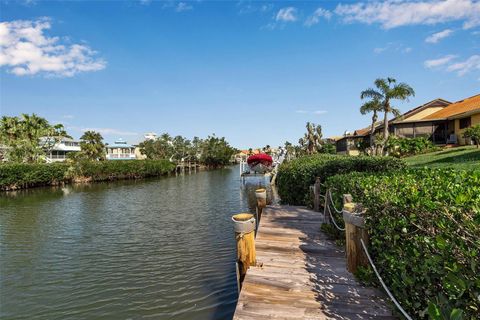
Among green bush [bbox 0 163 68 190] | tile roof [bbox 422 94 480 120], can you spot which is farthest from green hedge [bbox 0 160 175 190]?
tile roof [bbox 422 94 480 120]

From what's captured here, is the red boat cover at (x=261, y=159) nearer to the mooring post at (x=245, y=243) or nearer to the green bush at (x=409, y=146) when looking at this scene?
the green bush at (x=409, y=146)

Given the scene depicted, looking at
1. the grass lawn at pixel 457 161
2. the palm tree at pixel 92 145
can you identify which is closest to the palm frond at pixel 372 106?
the grass lawn at pixel 457 161

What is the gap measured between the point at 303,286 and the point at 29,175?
127ft

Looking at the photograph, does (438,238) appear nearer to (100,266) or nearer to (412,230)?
(412,230)

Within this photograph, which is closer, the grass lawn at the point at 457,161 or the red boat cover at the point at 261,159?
the grass lawn at the point at 457,161

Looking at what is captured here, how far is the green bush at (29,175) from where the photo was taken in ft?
105

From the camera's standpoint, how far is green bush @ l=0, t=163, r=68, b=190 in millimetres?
32125

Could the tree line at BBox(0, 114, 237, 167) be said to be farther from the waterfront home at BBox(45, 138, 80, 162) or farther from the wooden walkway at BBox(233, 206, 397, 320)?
the wooden walkway at BBox(233, 206, 397, 320)

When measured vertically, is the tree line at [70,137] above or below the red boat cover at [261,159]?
above

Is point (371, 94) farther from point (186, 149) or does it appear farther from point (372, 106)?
point (186, 149)

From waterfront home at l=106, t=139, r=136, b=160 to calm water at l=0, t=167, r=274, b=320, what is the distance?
228 ft

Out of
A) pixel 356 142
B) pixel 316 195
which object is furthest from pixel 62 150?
pixel 316 195

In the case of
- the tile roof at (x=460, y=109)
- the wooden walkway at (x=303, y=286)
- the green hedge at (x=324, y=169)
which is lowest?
the wooden walkway at (x=303, y=286)

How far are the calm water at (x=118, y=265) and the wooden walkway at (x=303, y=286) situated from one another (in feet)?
5.93
